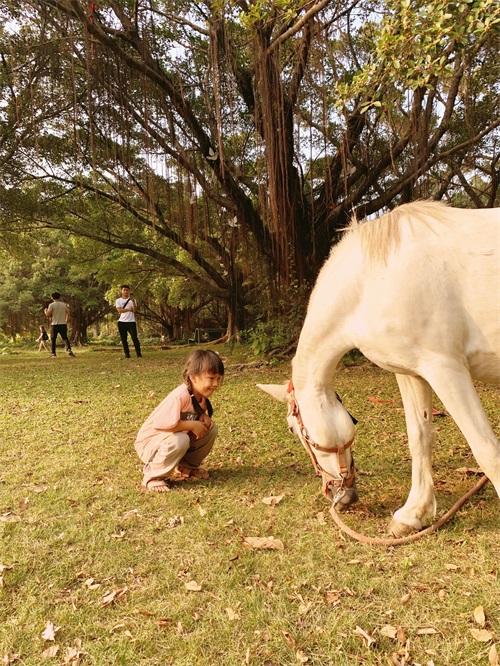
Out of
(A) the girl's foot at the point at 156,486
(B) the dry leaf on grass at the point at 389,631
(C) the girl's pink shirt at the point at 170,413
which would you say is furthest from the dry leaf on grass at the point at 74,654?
(C) the girl's pink shirt at the point at 170,413

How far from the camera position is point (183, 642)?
1638mm

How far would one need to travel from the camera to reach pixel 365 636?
1.62 m

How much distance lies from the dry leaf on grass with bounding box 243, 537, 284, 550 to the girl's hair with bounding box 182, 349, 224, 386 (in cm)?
108

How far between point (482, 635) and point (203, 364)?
2037 mm

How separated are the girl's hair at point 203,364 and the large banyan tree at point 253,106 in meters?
2.84

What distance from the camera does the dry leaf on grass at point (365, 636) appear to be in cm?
160

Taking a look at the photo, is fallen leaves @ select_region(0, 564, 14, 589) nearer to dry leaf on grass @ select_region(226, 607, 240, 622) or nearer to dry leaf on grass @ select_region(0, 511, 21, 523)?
dry leaf on grass @ select_region(0, 511, 21, 523)

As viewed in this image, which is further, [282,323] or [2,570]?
[282,323]

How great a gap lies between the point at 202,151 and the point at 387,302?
6742 mm

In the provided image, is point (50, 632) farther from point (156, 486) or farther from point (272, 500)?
point (272, 500)

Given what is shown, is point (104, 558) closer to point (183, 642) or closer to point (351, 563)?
point (183, 642)

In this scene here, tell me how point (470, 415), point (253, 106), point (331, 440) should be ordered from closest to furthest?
point (470, 415) < point (331, 440) < point (253, 106)

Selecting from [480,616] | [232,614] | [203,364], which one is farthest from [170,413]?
[480,616]

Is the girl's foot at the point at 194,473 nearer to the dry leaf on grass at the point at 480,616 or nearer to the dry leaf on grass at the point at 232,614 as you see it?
the dry leaf on grass at the point at 232,614
